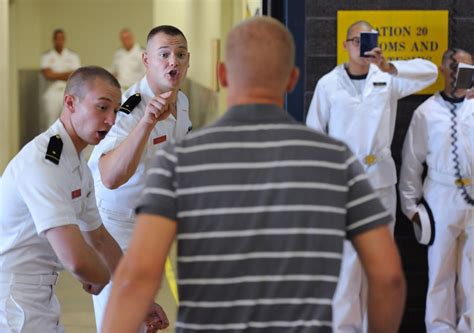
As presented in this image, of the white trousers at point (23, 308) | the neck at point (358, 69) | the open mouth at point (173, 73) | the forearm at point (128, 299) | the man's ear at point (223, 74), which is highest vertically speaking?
the man's ear at point (223, 74)

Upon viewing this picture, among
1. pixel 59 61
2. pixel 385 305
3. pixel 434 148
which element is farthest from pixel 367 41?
pixel 59 61

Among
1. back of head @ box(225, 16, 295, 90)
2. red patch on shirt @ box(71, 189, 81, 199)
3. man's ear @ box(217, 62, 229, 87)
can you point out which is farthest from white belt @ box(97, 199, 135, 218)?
back of head @ box(225, 16, 295, 90)

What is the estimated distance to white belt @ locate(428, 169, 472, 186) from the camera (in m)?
5.78

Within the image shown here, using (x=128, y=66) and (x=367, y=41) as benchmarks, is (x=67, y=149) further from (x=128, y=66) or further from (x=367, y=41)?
(x=128, y=66)

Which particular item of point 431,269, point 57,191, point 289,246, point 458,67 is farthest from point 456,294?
point 289,246

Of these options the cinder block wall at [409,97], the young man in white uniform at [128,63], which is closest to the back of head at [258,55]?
the cinder block wall at [409,97]

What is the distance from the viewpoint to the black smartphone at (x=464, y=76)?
18.9 feet

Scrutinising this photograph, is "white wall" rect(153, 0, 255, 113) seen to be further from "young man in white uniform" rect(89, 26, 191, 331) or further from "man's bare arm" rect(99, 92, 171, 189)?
"man's bare arm" rect(99, 92, 171, 189)

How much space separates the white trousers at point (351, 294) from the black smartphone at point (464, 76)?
68 centimetres

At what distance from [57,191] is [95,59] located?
12.0 m

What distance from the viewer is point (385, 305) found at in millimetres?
2357

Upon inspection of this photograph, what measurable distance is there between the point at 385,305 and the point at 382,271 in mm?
95

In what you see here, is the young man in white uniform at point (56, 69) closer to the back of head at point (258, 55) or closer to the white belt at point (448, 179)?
the white belt at point (448, 179)

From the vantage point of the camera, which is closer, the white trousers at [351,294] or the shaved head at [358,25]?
the white trousers at [351,294]
